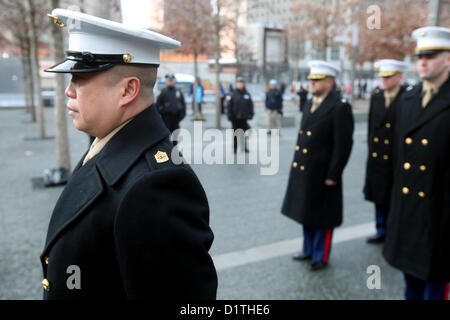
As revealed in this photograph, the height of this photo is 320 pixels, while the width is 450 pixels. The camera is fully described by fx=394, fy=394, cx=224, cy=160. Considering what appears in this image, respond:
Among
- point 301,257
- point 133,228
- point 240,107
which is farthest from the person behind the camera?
point 240,107

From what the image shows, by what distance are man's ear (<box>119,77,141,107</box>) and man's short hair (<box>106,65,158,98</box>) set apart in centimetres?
2

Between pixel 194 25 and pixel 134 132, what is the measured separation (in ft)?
Answer: 55.7

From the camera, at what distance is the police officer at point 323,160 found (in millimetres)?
4066

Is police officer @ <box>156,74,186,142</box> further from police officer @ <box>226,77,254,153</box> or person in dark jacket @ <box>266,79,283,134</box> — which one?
person in dark jacket @ <box>266,79,283,134</box>

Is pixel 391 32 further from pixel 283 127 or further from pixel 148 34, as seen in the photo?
pixel 148 34

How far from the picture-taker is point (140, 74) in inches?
57.7

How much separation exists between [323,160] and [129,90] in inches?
121

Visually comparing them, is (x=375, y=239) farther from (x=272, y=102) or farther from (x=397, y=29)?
(x=397, y=29)

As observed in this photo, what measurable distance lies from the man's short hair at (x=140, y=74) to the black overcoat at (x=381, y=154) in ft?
13.3

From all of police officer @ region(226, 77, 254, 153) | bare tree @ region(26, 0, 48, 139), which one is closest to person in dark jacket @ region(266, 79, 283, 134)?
police officer @ region(226, 77, 254, 153)

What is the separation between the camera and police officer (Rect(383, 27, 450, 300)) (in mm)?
2951

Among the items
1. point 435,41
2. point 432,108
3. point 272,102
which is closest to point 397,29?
point 272,102

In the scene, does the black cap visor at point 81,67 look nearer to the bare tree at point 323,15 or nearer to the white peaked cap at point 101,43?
the white peaked cap at point 101,43

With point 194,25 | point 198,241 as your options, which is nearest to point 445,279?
point 198,241
